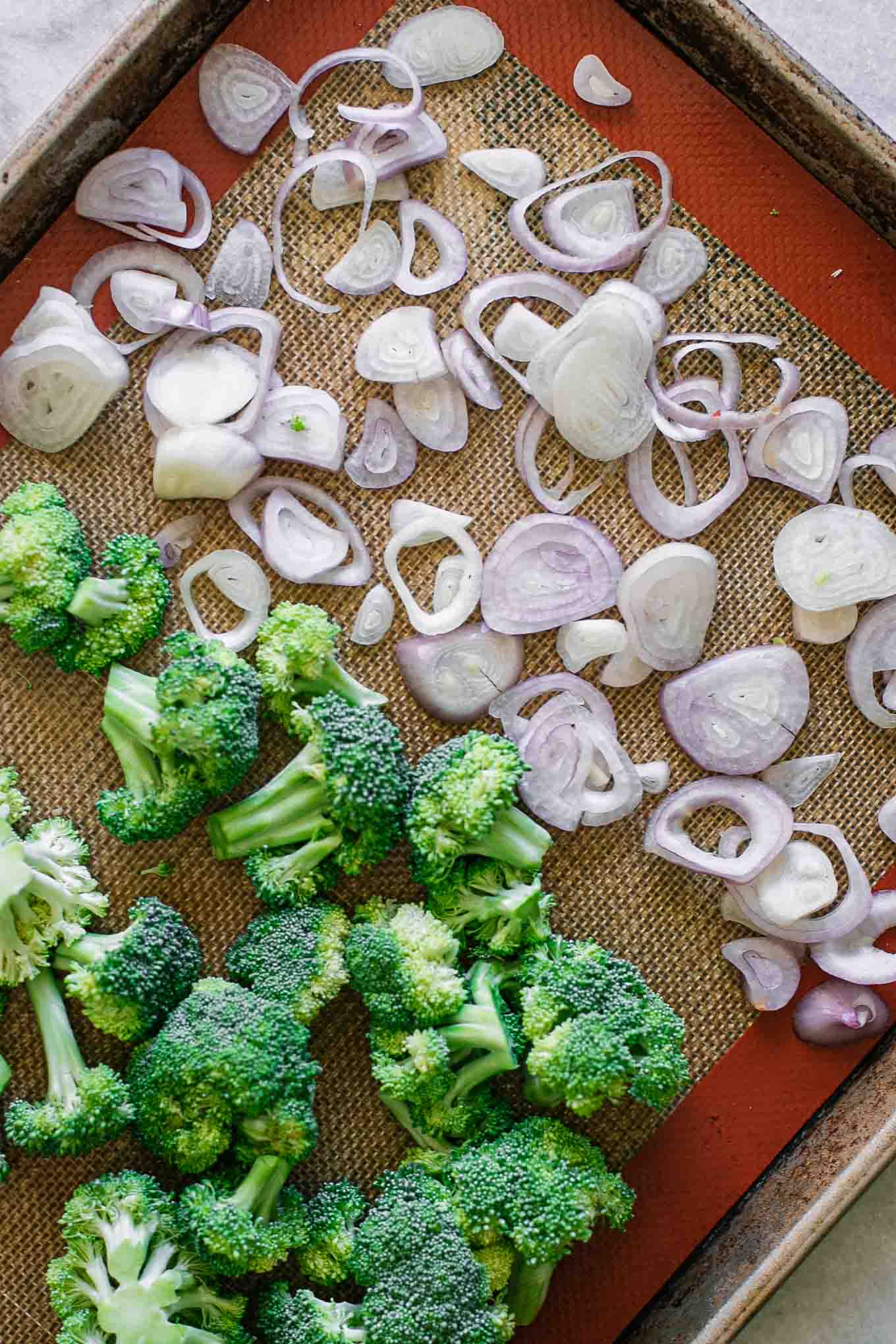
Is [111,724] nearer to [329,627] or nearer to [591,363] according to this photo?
[329,627]

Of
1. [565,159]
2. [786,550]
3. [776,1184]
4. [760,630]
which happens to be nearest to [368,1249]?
[776,1184]

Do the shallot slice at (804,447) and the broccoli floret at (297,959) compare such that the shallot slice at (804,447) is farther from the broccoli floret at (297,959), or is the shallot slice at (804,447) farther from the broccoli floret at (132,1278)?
the broccoli floret at (132,1278)

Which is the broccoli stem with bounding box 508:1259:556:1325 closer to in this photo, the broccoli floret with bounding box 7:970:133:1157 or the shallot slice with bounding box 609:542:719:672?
the broccoli floret with bounding box 7:970:133:1157

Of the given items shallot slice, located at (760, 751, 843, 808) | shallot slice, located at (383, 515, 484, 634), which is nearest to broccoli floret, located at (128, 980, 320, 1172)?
shallot slice, located at (383, 515, 484, 634)

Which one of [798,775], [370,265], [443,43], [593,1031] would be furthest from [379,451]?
[593,1031]

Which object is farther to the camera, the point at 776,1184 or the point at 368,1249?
the point at 776,1184

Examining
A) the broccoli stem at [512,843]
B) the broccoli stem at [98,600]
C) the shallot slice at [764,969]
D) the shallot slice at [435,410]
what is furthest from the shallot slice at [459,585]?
the shallot slice at [764,969]

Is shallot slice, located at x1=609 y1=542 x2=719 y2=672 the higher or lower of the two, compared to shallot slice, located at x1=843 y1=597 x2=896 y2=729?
lower
